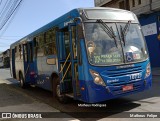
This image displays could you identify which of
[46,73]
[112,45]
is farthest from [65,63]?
[46,73]

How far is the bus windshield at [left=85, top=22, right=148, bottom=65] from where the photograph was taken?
779 centimetres

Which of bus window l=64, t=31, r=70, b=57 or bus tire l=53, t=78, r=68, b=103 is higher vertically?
bus window l=64, t=31, r=70, b=57

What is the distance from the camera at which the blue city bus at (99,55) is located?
7621mm

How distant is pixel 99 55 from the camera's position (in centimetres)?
779

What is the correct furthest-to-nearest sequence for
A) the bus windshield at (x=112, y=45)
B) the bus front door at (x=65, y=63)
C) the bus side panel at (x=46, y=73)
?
the bus side panel at (x=46, y=73) → the bus front door at (x=65, y=63) → the bus windshield at (x=112, y=45)

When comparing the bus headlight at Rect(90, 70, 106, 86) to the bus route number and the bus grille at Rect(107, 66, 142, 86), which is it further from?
the bus route number

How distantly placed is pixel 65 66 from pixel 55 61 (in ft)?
2.55

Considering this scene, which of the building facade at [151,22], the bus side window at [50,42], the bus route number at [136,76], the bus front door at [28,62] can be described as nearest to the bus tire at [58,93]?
the bus side window at [50,42]

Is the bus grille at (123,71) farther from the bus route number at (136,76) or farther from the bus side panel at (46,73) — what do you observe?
the bus side panel at (46,73)

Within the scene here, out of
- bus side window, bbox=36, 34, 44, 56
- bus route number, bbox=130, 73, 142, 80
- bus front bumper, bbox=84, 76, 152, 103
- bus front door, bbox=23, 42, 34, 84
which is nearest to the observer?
bus front bumper, bbox=84, 76, 152, 103

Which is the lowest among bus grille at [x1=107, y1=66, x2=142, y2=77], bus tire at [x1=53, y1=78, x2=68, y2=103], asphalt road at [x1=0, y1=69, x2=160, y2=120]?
asphalt road at [x1=0, y1=69, x2=160, y2=120]

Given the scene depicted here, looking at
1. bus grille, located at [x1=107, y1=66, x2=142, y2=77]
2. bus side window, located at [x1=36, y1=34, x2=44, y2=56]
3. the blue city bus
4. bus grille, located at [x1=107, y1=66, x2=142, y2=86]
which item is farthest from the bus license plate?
bus side window, located at [x1=36, y1=34, x2=44, y2=56]

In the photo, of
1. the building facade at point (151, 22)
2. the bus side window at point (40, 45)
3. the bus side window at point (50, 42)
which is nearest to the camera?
the bus side window at point (50, 42)

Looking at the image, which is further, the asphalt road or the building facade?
the building facade
